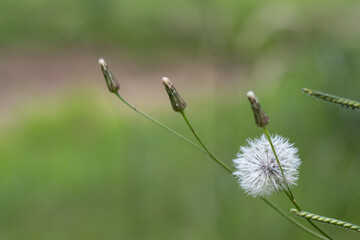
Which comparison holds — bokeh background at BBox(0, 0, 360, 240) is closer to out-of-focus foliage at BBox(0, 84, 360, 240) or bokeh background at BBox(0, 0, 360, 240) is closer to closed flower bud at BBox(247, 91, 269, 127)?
out-of-focus foliage at BBox(0, 84, 360, 240)

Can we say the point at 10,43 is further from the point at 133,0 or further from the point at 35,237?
the point at 35,237

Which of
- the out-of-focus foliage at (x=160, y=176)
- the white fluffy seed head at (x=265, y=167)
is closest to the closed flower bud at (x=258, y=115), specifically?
the white fluffy seed head at (x=265, y=167)

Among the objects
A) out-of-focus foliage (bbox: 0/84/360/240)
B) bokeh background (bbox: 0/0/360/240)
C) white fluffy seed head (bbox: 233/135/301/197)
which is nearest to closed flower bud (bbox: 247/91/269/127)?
white fluffy seed head (bbox: 233/135/301/197)

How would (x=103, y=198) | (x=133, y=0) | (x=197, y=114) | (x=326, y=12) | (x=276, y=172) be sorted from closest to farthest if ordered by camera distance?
1. (x=276, y=172)
2. (x=103, y=198)
3. (x=197, y=114)
4. (x=326, y=12)
5. (x=133, y=0)

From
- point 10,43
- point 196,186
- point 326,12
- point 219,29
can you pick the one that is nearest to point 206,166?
point 196,186

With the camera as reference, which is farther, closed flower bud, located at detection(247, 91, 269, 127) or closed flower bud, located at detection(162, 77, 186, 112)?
closed flower bud, located at detection(162, 77, 186, 112)

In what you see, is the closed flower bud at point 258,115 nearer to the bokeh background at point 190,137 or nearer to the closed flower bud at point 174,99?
the closed flower bud at point 174,99

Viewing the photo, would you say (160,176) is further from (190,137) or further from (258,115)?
(258,115)

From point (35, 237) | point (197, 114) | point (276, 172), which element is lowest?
point (276, 172)
